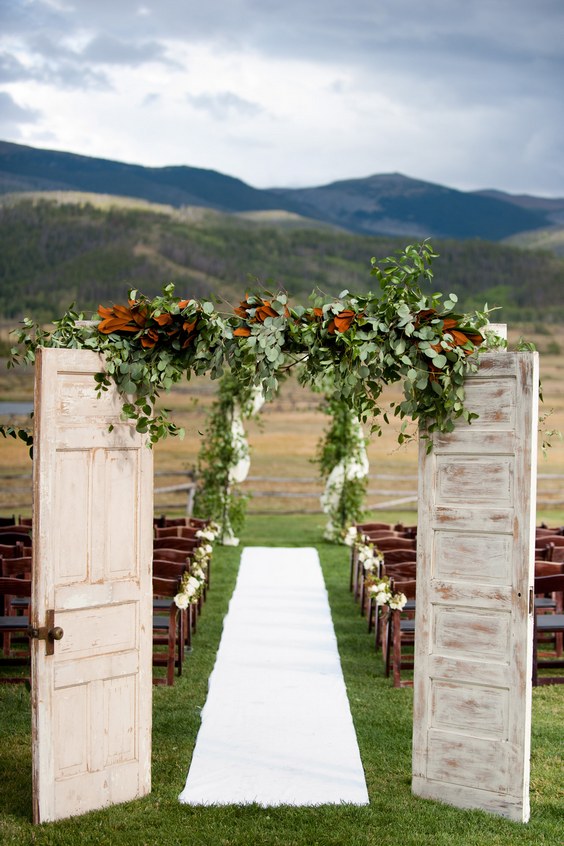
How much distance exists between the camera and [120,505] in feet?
18.7

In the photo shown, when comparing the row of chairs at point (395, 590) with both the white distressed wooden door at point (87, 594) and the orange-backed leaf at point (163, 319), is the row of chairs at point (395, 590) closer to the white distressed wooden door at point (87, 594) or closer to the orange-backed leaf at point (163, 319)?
the white distressed wooden door at point (87, 594)

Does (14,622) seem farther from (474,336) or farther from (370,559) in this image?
(474,336)

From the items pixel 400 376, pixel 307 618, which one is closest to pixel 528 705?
pixel 400 376

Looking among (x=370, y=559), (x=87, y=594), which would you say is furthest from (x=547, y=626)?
(x=87, y=594)

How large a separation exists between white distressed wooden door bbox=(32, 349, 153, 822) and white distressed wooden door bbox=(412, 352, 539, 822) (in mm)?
1640

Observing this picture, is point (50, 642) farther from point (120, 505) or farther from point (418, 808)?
point (418, 808)

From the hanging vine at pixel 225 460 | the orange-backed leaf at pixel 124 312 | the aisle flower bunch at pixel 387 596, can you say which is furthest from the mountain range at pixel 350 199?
the orange-backed leaf at pixel 124 312

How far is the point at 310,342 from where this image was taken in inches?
217

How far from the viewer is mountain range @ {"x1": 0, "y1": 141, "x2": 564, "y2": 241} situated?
188 feet

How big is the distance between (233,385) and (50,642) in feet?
35.6

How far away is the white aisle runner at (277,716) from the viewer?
593 cm

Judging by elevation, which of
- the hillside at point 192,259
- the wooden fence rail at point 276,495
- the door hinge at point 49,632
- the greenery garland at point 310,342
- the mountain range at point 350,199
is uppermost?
the mountain range at point 350,199

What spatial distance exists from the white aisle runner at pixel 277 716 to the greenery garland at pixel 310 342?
7.17 ft

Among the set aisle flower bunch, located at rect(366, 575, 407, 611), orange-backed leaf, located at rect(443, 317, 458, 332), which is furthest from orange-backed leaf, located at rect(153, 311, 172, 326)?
aisle flower bunch, located at rect(366, 575, 407, 611)
